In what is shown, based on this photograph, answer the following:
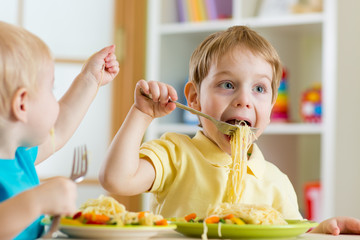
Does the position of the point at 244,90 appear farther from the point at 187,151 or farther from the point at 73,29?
the point at 73,29

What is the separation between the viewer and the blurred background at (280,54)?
3061 mm

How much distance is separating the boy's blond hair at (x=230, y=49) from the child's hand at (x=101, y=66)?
25 cm

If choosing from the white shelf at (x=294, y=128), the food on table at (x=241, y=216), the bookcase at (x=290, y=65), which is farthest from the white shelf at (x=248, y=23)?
the food on table at (x=241, y=216)

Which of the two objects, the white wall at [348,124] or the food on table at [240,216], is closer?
the food on table at [240,216]

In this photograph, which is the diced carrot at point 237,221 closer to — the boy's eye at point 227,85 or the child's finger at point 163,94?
the child's finger at point 163,94

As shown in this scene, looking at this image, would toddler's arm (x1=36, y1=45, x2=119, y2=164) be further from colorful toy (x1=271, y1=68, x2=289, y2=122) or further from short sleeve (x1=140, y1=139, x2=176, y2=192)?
colorful toy (x1=271, y1=68, x2=289, y2=122)

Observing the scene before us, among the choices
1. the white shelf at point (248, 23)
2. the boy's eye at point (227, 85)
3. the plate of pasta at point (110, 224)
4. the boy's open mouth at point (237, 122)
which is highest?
the white shelf at point (248, 23)

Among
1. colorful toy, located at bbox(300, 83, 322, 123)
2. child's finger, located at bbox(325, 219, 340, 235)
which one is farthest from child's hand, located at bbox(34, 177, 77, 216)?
colorful toy, located at bbox(300, 83, 322, 123)

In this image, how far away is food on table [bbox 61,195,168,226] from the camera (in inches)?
33.7

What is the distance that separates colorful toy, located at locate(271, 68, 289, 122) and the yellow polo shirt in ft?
6.10

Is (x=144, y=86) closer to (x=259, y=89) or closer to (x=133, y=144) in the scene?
(x=133, y=144)

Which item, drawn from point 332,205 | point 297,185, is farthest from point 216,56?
point 297,185

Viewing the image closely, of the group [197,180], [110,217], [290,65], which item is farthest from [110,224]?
[290,65]

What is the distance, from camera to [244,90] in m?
1.36
